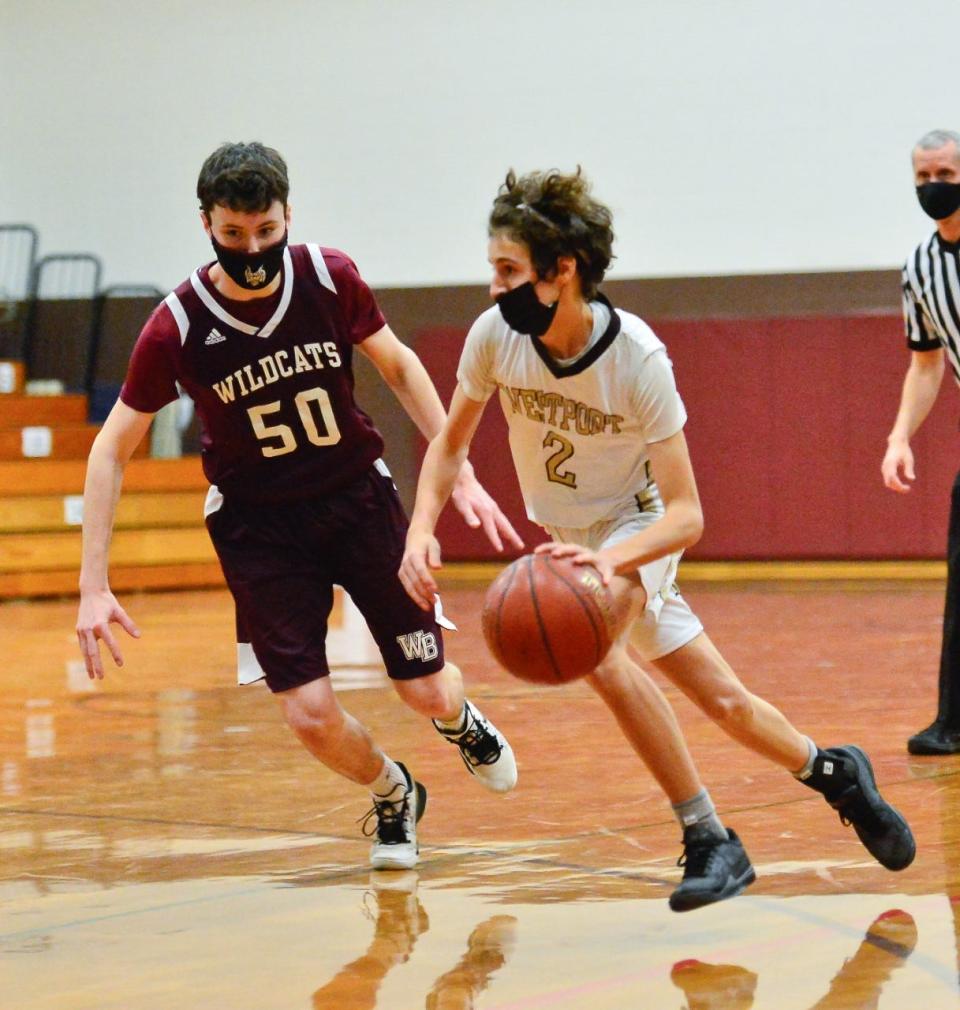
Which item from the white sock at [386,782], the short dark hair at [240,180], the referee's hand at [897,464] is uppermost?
the short dark hair at [240,180]

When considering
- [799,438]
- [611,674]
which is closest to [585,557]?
[611,674]

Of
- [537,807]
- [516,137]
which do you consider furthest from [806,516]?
[537,807]

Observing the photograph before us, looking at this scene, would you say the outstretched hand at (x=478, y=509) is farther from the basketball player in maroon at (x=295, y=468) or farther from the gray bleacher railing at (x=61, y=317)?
the gray bleacher railing at (x=61, y=317)

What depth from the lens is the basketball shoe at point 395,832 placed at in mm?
4199

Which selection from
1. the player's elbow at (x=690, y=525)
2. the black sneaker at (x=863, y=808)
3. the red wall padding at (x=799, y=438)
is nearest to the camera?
the player's elbow at (x=690, y=525)

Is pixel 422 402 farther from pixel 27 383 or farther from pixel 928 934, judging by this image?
pixel 27 383

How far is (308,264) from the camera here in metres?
4.26

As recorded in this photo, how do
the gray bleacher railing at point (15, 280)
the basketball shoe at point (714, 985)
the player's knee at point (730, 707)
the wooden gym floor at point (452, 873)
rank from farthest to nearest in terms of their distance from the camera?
the gray bleacher railing at point (15, 280)
the player's knee at point (730, 707)
the wooden gym floor at point (452, 873)
the basketball shoe at point (714, 985)

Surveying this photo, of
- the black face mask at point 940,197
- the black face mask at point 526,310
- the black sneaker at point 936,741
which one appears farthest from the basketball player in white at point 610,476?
the black face mask at point 940,197

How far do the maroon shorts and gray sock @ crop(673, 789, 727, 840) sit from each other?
858 millimetres

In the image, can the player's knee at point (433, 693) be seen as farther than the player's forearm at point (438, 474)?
Yes

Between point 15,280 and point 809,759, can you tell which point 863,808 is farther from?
point 15,280

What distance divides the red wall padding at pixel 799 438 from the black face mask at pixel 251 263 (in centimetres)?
777

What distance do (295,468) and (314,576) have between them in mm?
270
